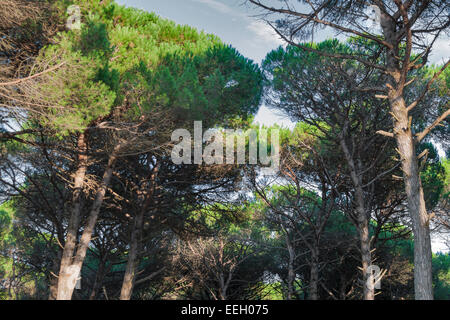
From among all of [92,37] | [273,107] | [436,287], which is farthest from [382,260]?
[92,37]

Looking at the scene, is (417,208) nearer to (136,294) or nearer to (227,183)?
(227,183)

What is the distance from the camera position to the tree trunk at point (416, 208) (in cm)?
417

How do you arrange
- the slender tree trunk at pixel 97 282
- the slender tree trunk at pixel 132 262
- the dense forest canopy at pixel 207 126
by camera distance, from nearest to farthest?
the dense forest canopy at pixel 207 126, the slender tree trunk at pixel 132 262, the slender tree trunk at pixel 97 282

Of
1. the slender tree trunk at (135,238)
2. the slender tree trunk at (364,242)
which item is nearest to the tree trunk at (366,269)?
the slender tree trunk at (364,242)

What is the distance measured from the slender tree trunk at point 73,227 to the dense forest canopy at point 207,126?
0.09 feet

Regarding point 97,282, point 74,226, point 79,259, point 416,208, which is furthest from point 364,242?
point 97,282

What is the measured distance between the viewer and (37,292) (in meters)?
13.9

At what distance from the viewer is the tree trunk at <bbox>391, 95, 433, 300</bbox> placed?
13.7 feet

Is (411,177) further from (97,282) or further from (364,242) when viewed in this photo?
(97,282)

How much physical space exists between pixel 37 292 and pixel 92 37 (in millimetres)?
11832

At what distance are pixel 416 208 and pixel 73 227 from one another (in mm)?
5830

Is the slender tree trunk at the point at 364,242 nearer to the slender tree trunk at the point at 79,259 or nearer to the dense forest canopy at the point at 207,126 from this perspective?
the dense forest canopy at the point at 207,126

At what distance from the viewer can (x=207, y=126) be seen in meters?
7.43

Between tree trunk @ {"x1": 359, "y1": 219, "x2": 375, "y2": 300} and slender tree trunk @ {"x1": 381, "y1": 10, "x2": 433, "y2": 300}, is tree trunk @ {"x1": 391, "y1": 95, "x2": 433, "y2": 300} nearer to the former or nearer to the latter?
slender tree trunk @ {"x1": 381, "y1": 10, "x2": 433, "y2": 300}
